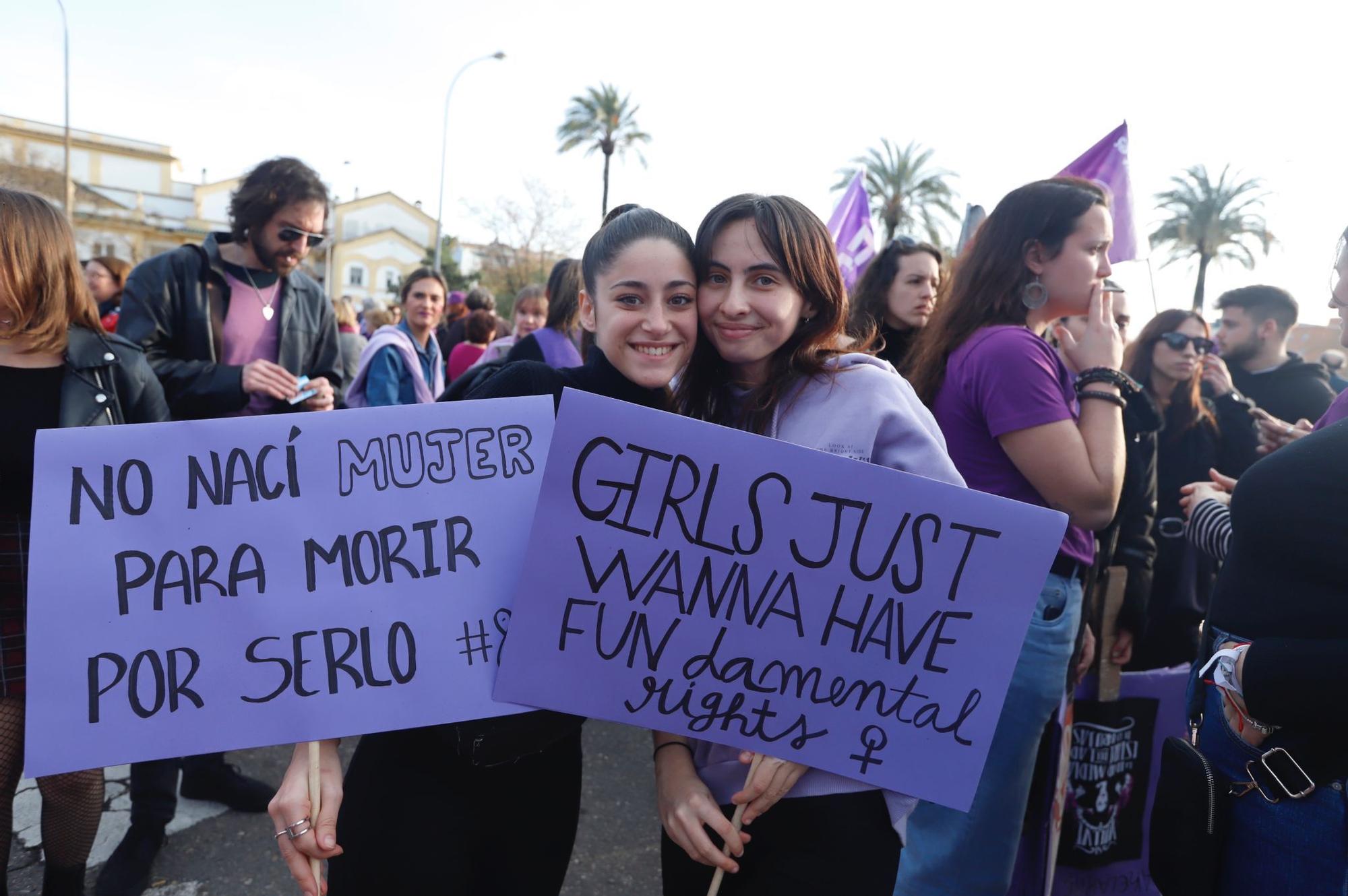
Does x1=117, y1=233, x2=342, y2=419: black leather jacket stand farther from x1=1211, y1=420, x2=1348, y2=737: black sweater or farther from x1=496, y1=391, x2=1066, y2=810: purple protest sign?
x1=1211, y1=420, x2=1348, y2=737: black sweater

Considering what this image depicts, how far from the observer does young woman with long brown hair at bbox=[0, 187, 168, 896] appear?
2.10 m

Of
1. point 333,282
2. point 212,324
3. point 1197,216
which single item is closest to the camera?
point 212,324

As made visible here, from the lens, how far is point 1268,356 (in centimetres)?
440

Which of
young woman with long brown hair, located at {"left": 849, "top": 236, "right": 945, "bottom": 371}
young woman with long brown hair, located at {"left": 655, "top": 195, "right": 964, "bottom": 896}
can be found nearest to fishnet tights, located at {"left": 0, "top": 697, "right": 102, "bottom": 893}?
young woman with long brown hair, located at {"left": 655, "top": 195, "right": 964, "bottom": 896}

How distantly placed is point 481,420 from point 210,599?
538 millimetres

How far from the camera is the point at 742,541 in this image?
1.38 m

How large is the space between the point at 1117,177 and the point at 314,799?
12.8 feet

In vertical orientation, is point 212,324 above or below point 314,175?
below

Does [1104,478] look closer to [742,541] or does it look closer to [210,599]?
[742,541]

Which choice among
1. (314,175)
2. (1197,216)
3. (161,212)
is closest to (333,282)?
(161,212)

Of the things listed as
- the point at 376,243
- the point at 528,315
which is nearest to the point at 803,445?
the point at 528,315

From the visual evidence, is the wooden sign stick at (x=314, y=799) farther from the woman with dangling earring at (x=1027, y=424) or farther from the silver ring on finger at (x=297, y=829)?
the woman with dangling earring at (x=1027, y=424)

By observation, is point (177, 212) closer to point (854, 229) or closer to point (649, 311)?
point (854, 229)

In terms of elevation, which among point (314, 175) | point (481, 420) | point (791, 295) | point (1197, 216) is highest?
point (1197, 216)
